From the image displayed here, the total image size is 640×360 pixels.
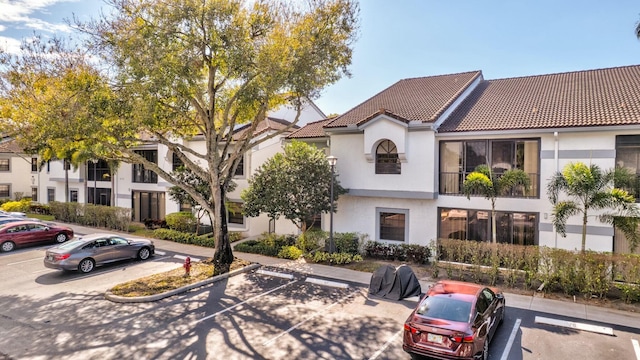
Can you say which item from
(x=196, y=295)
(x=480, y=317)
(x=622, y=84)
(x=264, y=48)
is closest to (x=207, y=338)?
(x=196, y=295)

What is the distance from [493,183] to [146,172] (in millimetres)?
25186

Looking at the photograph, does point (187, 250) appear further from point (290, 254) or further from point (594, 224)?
point (594, 224)

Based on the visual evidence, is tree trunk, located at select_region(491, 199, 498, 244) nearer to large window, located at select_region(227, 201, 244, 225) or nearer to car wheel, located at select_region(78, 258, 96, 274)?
large window, located at select_region(227, 201, 244, 225)

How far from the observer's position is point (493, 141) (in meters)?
16.7

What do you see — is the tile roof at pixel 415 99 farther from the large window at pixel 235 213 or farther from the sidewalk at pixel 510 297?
the large window at pixel 235 213

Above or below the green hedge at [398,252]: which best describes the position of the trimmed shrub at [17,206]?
above

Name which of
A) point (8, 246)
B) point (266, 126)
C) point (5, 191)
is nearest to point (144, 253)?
point (8, 246)

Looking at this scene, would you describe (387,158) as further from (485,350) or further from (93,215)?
(93,215)

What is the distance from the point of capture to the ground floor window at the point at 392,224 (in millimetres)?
18219

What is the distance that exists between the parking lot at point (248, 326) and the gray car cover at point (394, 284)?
35cm

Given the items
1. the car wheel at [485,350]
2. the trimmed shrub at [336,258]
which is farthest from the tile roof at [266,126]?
the car wheel at [485,350]

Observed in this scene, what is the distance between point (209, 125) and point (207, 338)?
9.26 m

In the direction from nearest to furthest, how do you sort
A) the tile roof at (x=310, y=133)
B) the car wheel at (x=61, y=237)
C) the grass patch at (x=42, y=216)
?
the tile roof at (x=310, y=133) < the car wheel at (x=61, y=237) < the grass patch at (x=42, y=216)

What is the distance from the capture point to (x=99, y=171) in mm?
33375
